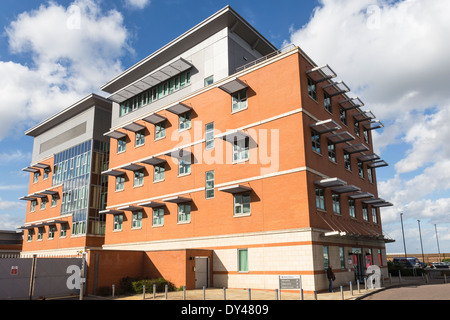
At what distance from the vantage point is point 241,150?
105 ft

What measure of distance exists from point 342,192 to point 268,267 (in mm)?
9562

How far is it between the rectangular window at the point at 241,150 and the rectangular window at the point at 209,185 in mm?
2749

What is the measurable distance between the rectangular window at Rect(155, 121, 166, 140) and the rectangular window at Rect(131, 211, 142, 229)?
26.0 ft

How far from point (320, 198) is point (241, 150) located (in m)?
7.34

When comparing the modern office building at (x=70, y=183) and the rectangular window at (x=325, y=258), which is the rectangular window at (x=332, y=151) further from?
the modern office building at (x=70, y=183)

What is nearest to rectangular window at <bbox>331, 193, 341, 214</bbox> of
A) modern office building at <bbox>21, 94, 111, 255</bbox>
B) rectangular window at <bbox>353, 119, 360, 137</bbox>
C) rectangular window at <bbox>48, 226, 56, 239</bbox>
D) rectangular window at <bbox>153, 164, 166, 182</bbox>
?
rectangular window at <bbox>353, 119, 360, 137</bbox>

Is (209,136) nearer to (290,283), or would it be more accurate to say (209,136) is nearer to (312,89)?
(312,89)

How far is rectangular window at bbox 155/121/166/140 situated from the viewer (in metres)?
38.8

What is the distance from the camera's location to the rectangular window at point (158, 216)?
36.9 meters

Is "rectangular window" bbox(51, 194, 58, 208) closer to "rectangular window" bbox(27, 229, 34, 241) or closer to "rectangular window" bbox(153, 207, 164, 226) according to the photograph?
"rectangular window" bbox(27, 229, 34, 241)

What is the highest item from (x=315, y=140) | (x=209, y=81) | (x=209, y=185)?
(x=209, y=81)

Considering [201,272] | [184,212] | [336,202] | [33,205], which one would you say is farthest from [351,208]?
[33,205]

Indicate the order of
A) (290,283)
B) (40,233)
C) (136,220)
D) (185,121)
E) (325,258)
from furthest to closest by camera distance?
(40,233), (136,220), (185,121), (325,258), (290,283)
